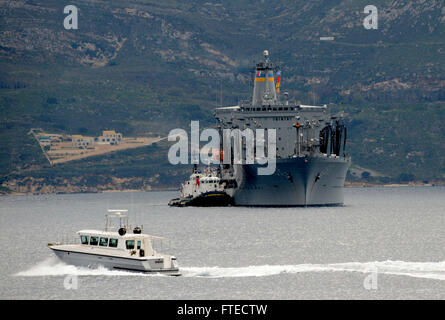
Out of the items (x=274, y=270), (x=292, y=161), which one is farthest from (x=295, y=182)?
(x=274, y=270)

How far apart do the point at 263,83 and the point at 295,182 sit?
118 ft

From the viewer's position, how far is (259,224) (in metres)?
116

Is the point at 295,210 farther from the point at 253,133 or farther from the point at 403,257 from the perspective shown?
the point at 403,257

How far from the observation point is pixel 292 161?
5123 inches

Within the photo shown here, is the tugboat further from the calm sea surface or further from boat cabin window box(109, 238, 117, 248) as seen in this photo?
boat cabin window box(109, 238, 117, 248)

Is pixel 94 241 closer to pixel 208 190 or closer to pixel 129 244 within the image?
pixel 129 244

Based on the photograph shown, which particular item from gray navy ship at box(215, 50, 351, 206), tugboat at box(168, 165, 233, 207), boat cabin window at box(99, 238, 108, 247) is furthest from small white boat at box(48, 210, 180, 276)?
tugboat at box(168, 165, 233, 207)

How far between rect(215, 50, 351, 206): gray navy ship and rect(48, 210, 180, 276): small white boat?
66.8 m

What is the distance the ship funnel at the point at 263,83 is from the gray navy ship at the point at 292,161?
223 cm

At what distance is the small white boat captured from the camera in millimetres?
62781

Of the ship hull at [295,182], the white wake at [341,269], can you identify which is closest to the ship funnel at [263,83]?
the ship hull at [295,182]

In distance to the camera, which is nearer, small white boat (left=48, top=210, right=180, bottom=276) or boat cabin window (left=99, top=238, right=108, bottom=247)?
small white boat (left=48, top=210, right=180, bottom=276)
